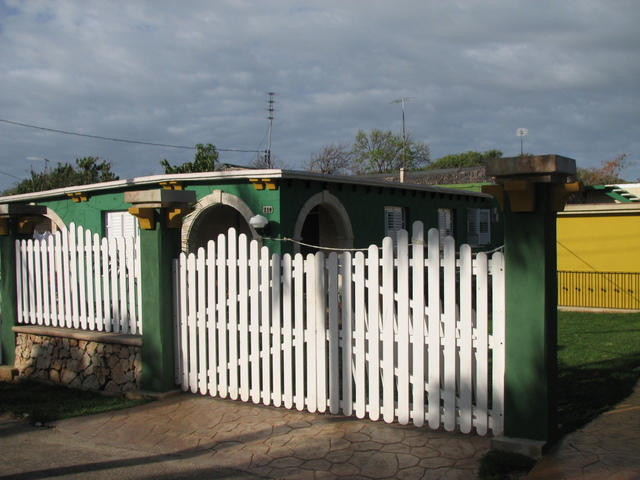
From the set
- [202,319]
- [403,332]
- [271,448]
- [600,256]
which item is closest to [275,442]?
[271,448]

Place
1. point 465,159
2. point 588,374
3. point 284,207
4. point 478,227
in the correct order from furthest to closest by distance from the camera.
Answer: point 465,159 → point 478,227 → point 284,207 → point 588,374

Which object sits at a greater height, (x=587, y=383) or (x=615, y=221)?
(x=615, y=221)

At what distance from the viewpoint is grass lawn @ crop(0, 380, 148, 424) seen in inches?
251

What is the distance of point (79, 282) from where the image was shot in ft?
25.0

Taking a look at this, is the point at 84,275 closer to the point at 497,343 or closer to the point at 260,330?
the point at 260,330

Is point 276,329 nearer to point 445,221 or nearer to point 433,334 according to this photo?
point 433,334

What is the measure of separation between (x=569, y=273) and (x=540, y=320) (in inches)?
479

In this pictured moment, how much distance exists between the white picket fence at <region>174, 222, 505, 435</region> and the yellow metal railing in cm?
1097

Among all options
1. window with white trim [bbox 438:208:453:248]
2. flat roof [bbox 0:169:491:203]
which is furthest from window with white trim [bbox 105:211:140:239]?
window with white trim [bbox 438:208:453:248]

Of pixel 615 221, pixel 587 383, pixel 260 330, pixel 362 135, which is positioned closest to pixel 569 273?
pixel 615 221

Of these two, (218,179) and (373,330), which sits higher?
(218,179)

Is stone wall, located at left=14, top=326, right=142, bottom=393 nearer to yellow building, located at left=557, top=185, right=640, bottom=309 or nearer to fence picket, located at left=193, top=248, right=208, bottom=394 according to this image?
fence picket, located at left=193, top=248, right=208, bottom=394

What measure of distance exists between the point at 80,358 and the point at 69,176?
3144 cm

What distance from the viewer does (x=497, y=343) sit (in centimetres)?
479
